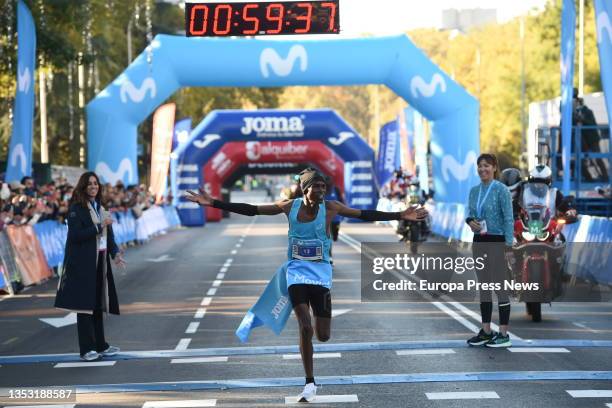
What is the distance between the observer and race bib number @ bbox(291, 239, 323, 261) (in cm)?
983

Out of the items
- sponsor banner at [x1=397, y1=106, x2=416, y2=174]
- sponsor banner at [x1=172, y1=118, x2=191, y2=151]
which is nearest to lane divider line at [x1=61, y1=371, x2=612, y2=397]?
sponsor banner at [x1=397, y1=106, x2=416, y2=174]

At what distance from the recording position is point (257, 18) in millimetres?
21047

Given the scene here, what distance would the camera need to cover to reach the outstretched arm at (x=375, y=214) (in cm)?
1002

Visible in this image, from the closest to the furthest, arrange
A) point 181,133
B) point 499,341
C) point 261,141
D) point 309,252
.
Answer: point 309,252 → point 499,341 → point 181,133 → point 261,141

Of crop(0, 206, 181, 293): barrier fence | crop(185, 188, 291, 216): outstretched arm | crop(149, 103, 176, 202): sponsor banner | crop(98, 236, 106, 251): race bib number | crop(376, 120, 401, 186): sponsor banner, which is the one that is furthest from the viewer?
crop(376, 120, 401, 186): sponsor banner

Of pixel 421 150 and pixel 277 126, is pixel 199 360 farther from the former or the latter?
pixel 277 126

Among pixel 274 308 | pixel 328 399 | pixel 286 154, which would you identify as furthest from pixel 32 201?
pixel 286 154

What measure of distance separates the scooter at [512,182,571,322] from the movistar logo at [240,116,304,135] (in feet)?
134

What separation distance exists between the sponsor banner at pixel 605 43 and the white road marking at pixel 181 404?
37.2 feet

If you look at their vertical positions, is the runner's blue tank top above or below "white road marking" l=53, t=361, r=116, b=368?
above

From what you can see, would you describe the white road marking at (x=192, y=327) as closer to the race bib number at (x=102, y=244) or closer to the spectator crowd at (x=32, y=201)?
the race bib number at (x=102, y=244)

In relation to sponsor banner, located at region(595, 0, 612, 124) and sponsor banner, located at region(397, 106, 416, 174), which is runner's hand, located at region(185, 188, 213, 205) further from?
sponsor banner, located at region(397, 106, 416, 174)

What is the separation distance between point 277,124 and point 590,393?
46.9m

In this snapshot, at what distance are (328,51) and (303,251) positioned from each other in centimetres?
2435
